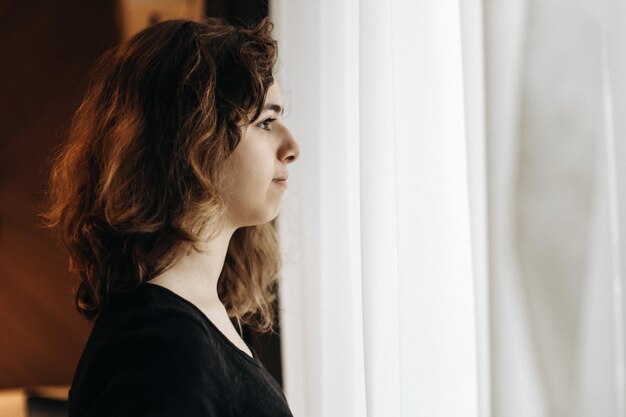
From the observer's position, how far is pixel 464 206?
39.4 inches

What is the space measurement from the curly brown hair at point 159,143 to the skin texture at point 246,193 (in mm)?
22

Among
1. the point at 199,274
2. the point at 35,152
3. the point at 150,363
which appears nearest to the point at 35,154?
the point at 35,152

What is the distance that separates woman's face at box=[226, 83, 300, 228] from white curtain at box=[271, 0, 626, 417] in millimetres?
166

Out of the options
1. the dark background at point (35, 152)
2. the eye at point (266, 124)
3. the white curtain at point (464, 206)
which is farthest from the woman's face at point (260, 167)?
the dark background at point (35, 152)

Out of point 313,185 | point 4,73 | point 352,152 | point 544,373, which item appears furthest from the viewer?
point 4,73

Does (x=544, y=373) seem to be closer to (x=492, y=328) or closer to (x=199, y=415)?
(x=492, y=328)

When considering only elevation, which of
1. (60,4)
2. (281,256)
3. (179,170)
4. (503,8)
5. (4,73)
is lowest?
(281,256)

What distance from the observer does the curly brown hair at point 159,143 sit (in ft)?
3.31

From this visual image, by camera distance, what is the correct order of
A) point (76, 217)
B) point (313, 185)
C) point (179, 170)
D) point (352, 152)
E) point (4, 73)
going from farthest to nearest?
point (4, 73) → point (313, 185) → point (352, 152) → point (76, 217) → point (179, 170)

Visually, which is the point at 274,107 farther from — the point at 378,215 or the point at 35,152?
the point at 35,152

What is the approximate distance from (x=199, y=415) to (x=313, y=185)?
771 mm

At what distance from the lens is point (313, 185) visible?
1515 millimetres

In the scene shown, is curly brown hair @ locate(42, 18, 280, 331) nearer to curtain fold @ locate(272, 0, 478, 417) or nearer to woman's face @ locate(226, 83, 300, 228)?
woman's face @ locate(226, 83, 300, 228)

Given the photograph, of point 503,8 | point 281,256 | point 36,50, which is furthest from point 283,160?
point 36,50
